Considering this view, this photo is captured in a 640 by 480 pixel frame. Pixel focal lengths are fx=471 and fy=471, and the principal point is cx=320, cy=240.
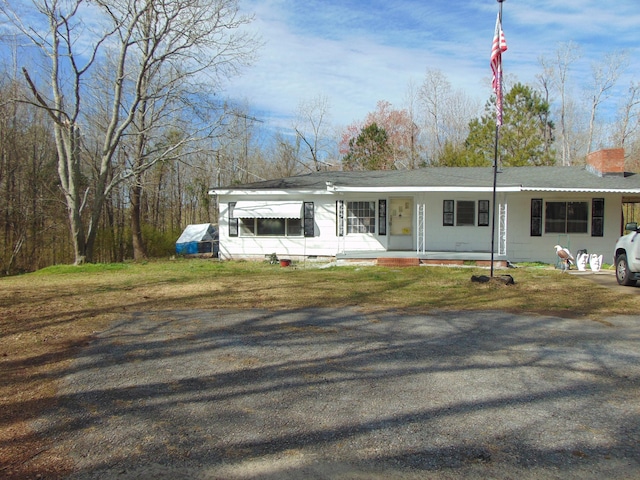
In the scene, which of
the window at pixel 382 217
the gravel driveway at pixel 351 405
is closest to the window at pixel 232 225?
the window at pixel 382 217

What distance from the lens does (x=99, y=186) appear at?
17172 mm

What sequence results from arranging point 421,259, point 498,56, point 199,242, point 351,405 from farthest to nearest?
point 199,242 < point 421,259 < point 498,56 < point 351,405

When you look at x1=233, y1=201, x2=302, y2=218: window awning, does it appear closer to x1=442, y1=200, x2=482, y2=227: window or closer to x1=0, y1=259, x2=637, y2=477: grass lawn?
x1=0, y1=259, x2=637, y2=477: grass lawn

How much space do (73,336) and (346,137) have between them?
30226 millimetres

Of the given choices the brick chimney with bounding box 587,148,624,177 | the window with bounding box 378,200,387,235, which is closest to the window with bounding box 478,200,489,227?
the window with bounding box 378,200,387,235

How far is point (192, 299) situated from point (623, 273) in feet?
29.4

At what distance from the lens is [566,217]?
14.9 m

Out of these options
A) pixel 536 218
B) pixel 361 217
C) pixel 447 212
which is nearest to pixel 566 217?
pixel 536 218

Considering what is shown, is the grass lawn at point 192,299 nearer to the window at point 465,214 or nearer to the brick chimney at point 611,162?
the window at point 465,214

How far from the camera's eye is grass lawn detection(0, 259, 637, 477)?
13.1ft

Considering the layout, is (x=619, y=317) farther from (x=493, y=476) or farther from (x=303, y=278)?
(x=303, y=278)

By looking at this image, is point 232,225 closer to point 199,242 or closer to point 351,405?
point 199,242

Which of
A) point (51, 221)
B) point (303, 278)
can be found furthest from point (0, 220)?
point (303, 278)

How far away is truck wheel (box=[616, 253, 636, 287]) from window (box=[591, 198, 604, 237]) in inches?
190
